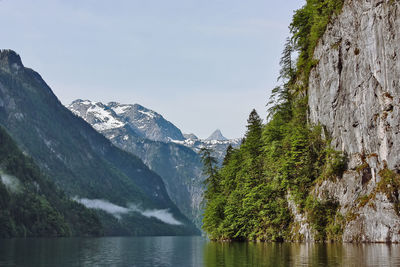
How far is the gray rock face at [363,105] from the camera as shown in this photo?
5353 centimetres

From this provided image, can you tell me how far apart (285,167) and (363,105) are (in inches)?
560

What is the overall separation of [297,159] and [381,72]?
1724 centimetres

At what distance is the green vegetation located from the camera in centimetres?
6356

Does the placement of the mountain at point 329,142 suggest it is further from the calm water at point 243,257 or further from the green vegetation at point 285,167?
the calm water at point 243,257

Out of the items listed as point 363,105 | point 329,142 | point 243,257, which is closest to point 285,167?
point 329,142

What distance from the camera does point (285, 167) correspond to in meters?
67.8

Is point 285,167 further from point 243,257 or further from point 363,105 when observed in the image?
point 243,257

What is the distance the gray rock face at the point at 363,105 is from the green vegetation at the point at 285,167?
216 centimetres

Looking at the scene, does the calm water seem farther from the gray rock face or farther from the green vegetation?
the green vegetation

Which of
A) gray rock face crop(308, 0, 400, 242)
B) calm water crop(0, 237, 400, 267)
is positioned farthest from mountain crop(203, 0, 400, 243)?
calm water crop(0, 237, 400, 267)

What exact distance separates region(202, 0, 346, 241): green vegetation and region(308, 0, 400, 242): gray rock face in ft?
7.10

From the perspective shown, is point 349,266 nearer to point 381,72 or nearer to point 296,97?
point 381,72

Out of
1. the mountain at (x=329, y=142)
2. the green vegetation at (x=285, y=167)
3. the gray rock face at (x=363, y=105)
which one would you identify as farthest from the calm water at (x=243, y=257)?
the green vegetation at (x=285, y=167)

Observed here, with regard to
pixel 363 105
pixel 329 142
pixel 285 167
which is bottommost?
pixel 285 167
